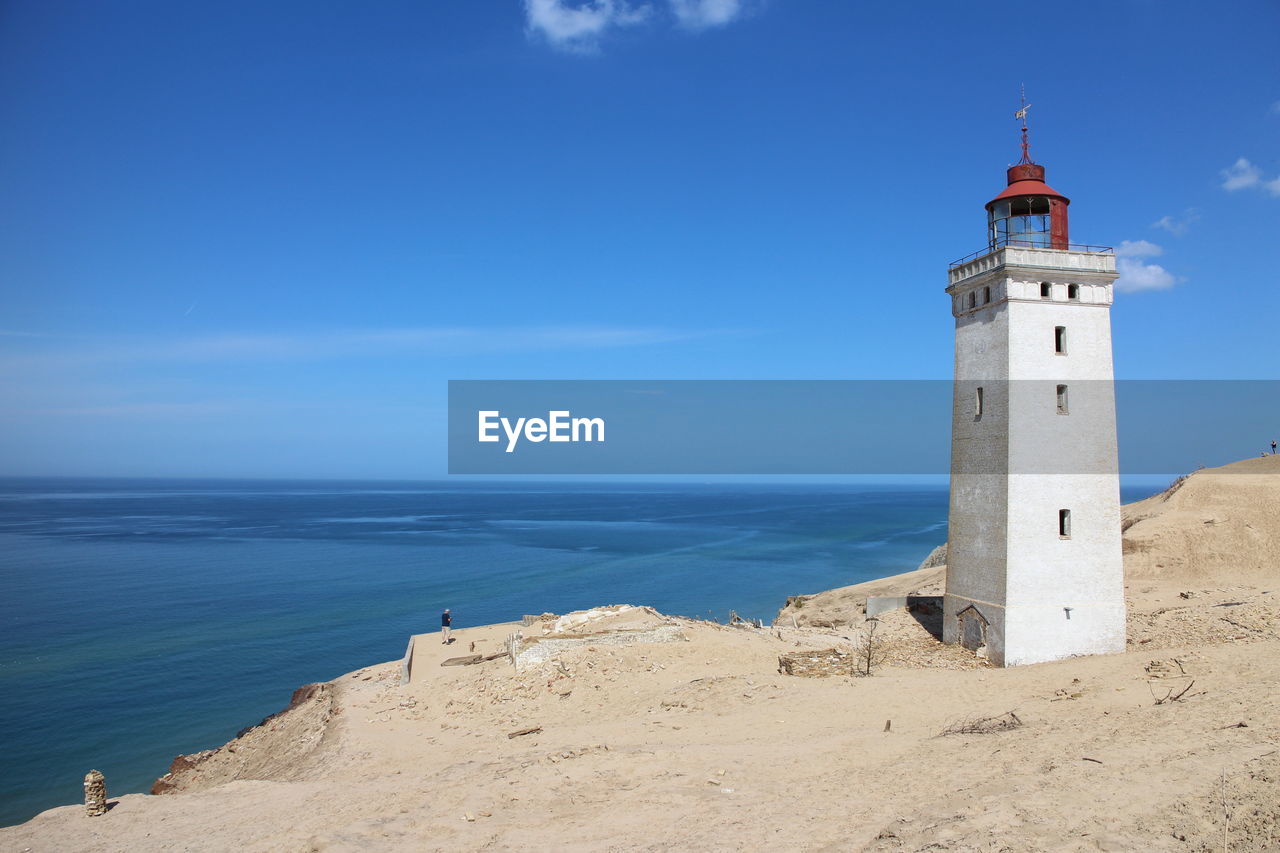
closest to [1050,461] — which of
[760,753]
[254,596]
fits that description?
[760,753]

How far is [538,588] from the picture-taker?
168ft

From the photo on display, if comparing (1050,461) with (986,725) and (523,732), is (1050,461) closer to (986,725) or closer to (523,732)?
(986,725)

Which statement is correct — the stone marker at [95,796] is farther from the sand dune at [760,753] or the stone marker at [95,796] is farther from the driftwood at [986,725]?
the driftwood at [986,725]

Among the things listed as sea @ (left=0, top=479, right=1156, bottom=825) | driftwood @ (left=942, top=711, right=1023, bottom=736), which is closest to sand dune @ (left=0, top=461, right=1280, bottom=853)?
driftwood @ (left=942, top=711, right=1023, bottom=736)

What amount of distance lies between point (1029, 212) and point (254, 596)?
46.6 m

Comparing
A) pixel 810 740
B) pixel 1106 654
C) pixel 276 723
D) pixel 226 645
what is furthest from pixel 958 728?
pixel 226 645

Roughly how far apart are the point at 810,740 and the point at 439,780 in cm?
617

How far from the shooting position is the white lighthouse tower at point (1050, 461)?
1856 cm

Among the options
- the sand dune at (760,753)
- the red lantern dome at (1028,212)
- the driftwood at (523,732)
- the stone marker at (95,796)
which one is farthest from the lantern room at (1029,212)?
the stone marker at (95,796)

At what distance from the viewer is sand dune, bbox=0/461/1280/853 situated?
27.7 feet

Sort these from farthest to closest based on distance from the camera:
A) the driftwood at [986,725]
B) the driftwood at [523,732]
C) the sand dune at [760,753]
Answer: the driftwood at [523,732] → the driftwood at [986,725] → the sand dune at [760,753]

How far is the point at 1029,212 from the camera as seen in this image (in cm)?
1978

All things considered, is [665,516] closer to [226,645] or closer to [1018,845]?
[226,645]

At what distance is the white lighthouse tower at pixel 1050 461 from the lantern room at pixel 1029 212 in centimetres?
33
